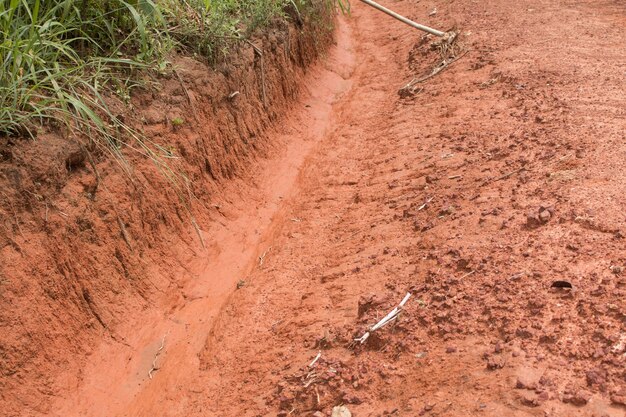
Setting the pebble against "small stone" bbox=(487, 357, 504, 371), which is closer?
the pebble

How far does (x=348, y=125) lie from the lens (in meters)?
6.25

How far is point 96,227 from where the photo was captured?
383 cm

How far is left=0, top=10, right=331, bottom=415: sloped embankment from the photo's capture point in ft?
11.1

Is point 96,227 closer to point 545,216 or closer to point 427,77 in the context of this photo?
point 545,216

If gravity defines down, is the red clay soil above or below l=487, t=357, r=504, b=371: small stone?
below

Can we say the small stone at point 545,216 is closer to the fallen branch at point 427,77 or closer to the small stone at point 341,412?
the small stone at point 341,412

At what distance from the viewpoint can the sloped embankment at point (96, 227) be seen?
337cm

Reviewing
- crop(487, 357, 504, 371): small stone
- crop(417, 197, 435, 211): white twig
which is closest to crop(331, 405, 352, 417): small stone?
crop(487, 357, 504, 371): small stone

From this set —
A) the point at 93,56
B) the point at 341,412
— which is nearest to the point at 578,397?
the point at 341,412

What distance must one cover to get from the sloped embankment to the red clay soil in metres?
0.09

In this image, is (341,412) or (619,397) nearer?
(619,397)

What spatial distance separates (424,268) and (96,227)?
183 cm

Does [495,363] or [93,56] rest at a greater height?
[93,56]

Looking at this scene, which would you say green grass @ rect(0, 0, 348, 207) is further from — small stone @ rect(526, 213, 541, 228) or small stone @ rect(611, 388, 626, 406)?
small stone @ rect(611, 388, 626, 406)
